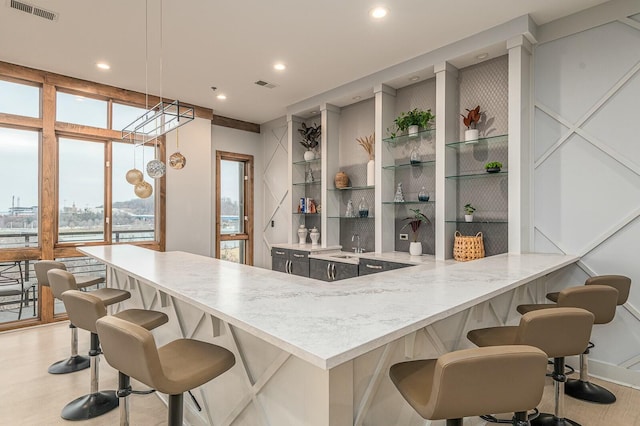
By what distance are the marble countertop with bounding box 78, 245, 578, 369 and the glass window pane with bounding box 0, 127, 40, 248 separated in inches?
103

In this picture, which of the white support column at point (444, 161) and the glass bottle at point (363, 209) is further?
the glass bottle at point (363, 209)

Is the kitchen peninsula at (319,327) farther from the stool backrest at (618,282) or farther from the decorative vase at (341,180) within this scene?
the decorative vase at (341,180)

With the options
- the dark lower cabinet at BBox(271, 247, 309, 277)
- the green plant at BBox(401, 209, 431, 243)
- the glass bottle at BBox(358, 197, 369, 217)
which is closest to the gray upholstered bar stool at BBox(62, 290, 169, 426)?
the dark lower cabinet at BBox(271, 247, 309, 277)

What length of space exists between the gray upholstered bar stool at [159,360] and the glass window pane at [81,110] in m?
4.28

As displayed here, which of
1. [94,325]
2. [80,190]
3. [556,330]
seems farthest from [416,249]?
[80,190]

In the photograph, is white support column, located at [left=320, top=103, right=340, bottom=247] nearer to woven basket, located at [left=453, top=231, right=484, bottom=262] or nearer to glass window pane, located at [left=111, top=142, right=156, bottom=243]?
woven basket, located at [left=453, top=231, right=484, bottom=262]

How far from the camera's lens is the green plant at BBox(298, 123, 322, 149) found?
5609 mm

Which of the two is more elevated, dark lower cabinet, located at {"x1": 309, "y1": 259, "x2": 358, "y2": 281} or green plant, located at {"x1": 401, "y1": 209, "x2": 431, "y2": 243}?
green plant, located at {"x1": 401, "y1": 209, "x2": 431, "y2": 243}

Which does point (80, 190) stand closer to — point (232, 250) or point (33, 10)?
point (33, 10)

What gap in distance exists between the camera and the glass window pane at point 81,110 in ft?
15.1

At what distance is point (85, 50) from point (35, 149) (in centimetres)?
157

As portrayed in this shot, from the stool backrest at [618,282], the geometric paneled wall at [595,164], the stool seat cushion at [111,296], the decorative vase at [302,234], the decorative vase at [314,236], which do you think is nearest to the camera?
the stool backrest at [618,282]

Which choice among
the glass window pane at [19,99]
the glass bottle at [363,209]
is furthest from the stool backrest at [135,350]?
the glass window pane at [19,99]

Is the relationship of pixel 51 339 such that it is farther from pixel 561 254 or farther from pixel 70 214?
pixel 561 254
